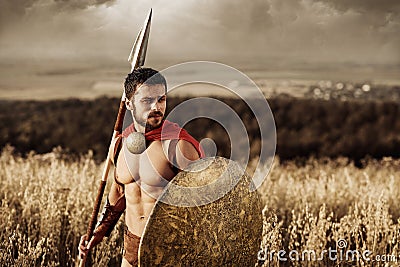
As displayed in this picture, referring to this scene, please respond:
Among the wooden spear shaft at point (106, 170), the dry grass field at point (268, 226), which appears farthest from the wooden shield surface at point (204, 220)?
the dry grass field at point (268, 226)

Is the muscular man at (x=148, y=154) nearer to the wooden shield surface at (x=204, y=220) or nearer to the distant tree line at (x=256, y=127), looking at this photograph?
the wooden shield surface at (x=204, y=220)

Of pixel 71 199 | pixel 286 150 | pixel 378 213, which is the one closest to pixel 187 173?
pixel 378 213

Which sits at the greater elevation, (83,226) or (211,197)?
(211,197)

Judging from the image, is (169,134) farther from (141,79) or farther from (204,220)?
(204,220)

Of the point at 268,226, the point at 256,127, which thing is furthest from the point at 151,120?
the point at 256,127

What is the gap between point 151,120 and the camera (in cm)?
238

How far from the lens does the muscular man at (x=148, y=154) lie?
7.75 ft

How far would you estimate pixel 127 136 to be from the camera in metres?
2.46

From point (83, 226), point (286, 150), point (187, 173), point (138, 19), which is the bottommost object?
point (286, 150)

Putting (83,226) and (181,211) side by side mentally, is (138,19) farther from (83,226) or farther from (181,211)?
(181,211)

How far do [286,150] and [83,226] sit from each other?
32.4 ft

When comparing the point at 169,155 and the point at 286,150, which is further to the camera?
the point at 286,150

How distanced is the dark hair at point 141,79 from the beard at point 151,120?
0.31ft

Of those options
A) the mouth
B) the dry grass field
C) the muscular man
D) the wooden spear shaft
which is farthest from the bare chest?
the dry grass field
